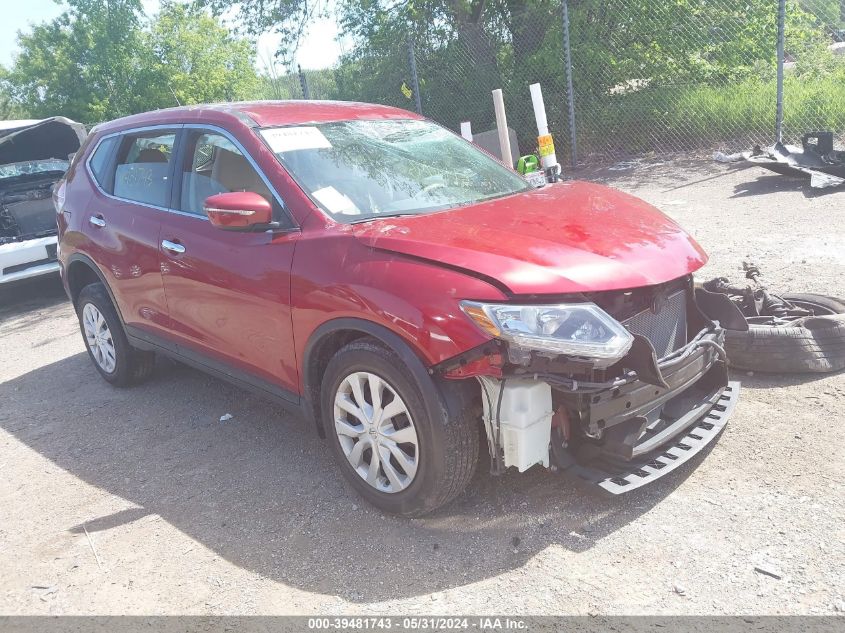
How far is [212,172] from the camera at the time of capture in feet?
13.2

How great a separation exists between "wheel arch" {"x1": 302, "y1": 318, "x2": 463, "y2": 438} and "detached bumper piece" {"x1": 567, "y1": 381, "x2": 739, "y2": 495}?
2.24 feet

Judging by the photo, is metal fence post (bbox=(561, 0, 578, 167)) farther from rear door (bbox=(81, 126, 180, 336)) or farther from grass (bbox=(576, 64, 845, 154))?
rear door (bbox=(81, 126, 180, 336))

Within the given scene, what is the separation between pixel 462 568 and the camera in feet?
9.38

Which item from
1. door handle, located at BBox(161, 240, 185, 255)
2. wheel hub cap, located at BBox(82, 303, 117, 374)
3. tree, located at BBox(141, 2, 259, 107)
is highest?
tree, located at BBox(141, 2, 259, 107)

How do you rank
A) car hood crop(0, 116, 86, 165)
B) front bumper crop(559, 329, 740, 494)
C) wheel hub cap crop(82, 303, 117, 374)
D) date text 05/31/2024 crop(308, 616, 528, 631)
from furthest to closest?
1. car hood crop(0, 116, 86, 165)
2. wheel hub cap crop(82, 303, 117, 374)
3. front bumper crop(559, 329, 740, 494)
4. date text 05/31/2024 crop(308, 616, 528, 631)

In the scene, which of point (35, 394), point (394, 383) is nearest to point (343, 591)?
point (394, 383)

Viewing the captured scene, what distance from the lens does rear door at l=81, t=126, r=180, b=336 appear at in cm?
434

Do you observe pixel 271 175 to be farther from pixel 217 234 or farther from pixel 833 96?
pixel 833 96

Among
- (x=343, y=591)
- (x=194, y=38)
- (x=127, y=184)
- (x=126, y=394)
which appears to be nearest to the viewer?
(x=343, y=591)

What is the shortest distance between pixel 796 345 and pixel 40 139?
9782 millimetres

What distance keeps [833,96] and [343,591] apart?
9.71 meters

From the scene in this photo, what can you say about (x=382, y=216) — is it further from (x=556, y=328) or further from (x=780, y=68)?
(x=780, y=68)

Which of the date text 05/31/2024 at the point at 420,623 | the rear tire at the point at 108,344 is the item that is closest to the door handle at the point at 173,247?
the rear tire at the point at 108,344

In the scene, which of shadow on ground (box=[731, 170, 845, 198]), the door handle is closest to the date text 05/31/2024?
the door handle
